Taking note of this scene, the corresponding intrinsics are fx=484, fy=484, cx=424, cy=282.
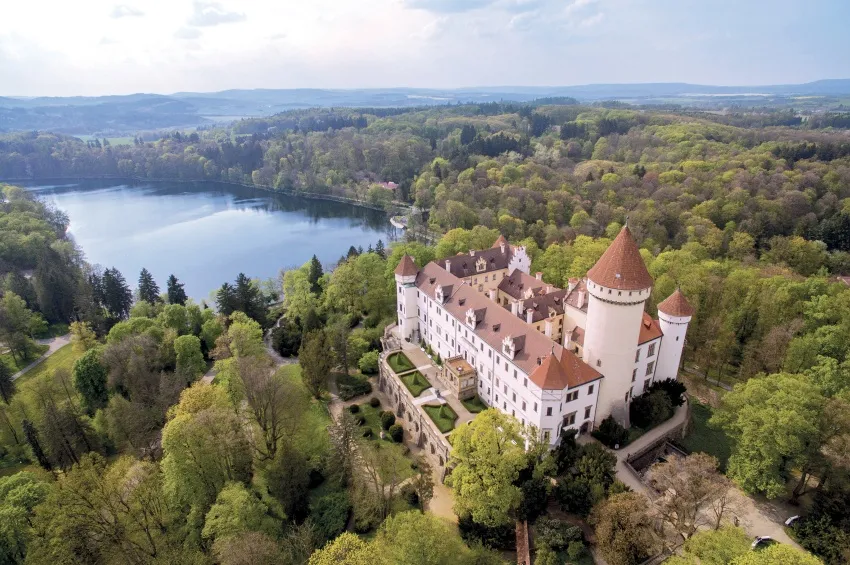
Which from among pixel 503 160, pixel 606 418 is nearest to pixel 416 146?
pixel 503 160

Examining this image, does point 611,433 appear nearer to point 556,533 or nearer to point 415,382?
point 556,533

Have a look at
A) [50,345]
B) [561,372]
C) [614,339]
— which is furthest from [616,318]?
[50,345]

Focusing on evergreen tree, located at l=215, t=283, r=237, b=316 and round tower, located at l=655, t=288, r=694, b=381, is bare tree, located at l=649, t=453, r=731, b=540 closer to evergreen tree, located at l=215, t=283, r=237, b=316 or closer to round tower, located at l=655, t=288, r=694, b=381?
round tower, located at l=655, t=288, r=694, b=381

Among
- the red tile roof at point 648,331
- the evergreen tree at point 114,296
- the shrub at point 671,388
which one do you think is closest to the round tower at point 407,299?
the red tile roof at point 648,331

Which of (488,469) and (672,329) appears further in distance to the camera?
(672,329)

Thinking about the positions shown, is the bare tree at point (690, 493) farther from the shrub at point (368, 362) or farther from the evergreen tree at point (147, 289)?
the evergreen tree at point (147, 289)

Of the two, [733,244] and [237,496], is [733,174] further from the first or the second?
[237,496]

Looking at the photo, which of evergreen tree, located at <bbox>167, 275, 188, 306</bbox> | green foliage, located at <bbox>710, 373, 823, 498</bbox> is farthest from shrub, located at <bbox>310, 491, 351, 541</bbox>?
evergreen tree, located at <bbox>167, 275, 188, 306</bbox>
